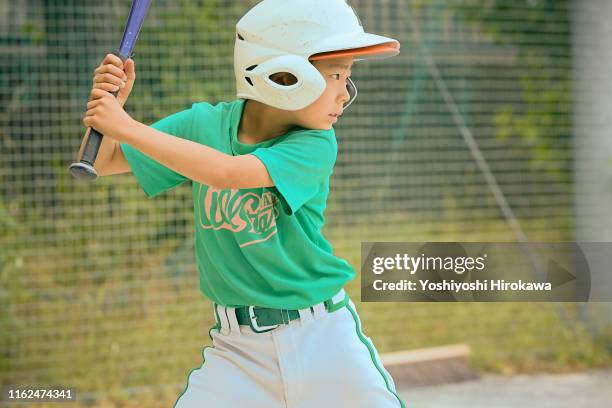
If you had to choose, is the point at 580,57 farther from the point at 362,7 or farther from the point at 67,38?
the point at 67,38

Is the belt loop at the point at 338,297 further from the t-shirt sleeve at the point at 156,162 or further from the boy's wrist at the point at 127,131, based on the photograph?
the boy's wrist at the point at 127,131

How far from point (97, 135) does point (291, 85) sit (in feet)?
1.42

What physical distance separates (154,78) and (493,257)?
182 centimetres

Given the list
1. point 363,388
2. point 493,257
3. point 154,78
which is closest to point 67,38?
point 154,78

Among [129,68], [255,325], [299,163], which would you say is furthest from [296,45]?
[255,325]

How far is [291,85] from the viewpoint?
225 cm

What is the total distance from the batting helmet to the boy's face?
34mm

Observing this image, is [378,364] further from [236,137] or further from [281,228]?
[236,137]

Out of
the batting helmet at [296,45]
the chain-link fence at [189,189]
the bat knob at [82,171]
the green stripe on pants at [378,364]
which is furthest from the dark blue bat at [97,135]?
the chain-link fence at [189,189]

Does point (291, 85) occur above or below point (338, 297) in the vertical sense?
above

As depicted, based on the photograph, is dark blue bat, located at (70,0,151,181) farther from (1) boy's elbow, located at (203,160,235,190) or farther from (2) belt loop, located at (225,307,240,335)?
(2) belt loop, located at (225,307,240,335)

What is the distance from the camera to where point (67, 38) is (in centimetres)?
480

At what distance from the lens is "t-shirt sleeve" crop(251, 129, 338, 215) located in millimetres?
2223

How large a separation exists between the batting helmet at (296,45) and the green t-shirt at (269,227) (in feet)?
0.37
